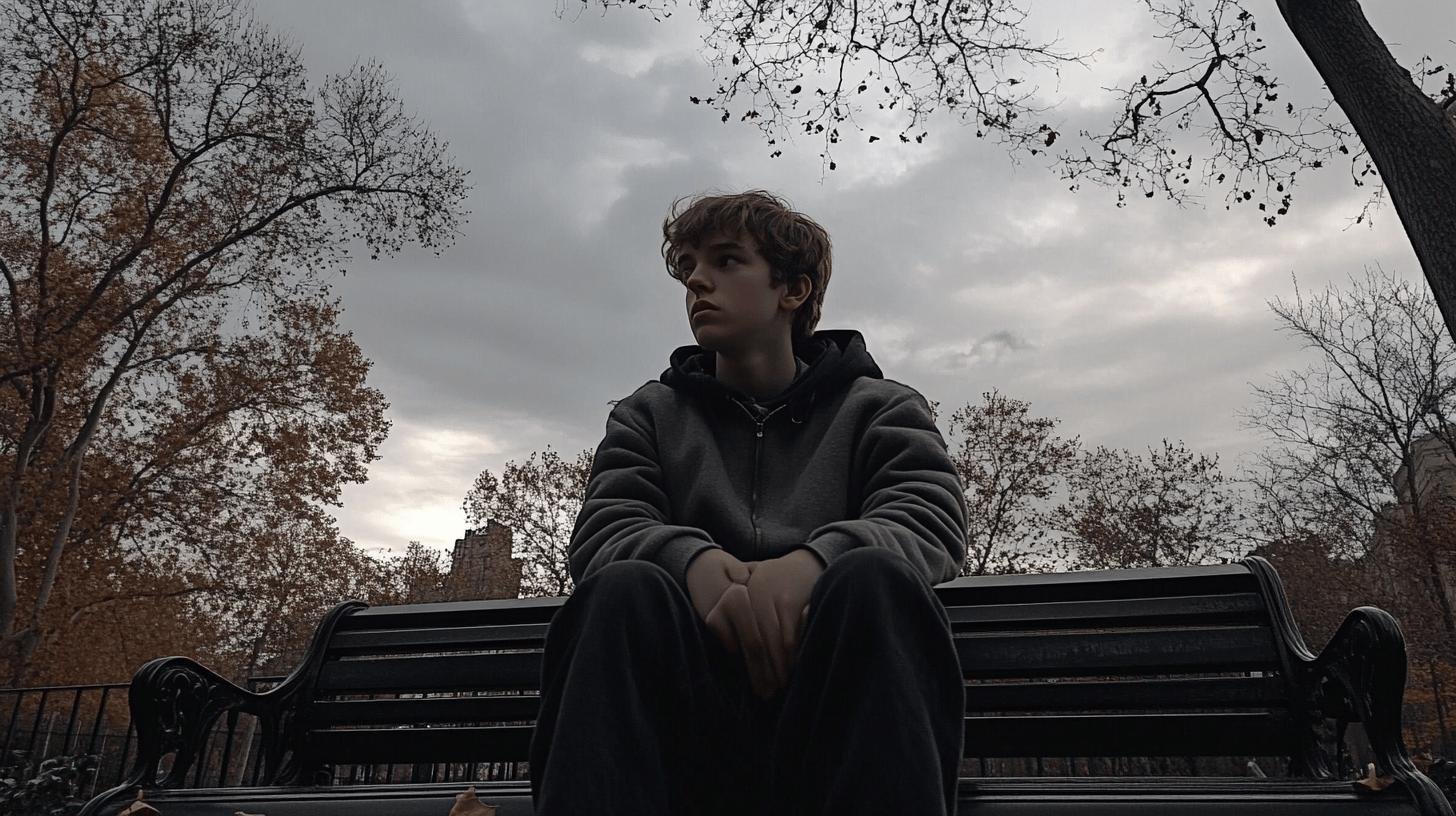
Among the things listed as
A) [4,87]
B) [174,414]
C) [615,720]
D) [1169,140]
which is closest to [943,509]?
[615,720]

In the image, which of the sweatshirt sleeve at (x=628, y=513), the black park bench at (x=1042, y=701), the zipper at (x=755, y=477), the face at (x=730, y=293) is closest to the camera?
the sweatshirt sleeve at (x=628, y=513)

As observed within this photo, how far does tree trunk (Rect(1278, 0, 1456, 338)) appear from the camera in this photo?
489 cm

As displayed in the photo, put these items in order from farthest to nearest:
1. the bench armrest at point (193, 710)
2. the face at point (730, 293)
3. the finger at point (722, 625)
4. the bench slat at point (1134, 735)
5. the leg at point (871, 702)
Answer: the bench armrest at point (193, 710), the bench slat at point (1134, 735), the face at point (730, 293), the finger at point (722, 625), the leg at point (871, 702)

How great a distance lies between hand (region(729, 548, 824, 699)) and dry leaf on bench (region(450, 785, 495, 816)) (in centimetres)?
73

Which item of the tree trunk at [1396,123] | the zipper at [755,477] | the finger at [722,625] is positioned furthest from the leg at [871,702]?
the tree trunk at [1396,123]

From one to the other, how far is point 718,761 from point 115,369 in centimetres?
1582

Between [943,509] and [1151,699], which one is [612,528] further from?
[1151,699]

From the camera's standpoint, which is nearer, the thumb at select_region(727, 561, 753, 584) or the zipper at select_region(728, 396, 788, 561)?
the thumb at select_region(727, 561, 753, 584)

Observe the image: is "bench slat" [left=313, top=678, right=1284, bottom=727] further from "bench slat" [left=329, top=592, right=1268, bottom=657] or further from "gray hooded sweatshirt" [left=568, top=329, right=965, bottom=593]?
"gray hooded sweatshirt" [left=568, top=329, right=965, bottom=593]

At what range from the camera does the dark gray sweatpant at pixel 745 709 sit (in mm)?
1163

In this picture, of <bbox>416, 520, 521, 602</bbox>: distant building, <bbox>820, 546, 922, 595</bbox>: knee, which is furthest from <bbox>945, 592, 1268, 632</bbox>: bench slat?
<bbox>416, 520, 521, 602</bbox>: distant building

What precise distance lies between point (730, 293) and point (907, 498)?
62 centimetres

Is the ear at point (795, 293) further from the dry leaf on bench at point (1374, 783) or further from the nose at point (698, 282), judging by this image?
the dry leaf on bench at point (1374, 783)

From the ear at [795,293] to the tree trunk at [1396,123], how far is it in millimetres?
4398
